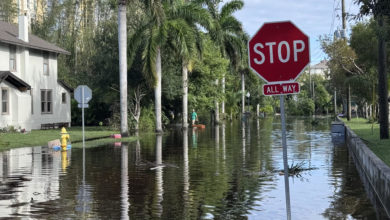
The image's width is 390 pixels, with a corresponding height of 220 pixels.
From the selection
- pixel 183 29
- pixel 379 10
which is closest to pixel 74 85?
pixel 183 29

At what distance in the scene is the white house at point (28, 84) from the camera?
3900 centimetres

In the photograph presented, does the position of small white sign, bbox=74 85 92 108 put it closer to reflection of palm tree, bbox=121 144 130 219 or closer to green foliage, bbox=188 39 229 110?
reflection of palm tree, bbox=121 144 130 219

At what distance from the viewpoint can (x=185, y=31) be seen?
122 feet

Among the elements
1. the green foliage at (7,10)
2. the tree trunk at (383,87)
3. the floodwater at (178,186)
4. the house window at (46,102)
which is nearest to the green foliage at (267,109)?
the green foliage at (7,10)

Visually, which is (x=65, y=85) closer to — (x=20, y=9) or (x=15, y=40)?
(x=15, y=40)

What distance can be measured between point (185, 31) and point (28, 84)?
11.4 meters

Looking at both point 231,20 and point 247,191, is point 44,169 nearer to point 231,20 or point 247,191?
point 247,191

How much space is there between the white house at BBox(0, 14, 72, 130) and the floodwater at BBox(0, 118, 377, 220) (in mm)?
16696

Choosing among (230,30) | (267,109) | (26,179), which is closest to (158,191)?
(26,179)

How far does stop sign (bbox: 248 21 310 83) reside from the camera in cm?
688

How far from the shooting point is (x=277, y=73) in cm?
708

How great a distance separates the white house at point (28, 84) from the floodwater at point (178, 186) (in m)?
16.7

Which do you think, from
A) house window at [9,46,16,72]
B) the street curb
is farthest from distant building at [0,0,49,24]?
the street curb

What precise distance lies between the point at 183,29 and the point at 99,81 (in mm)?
9092
